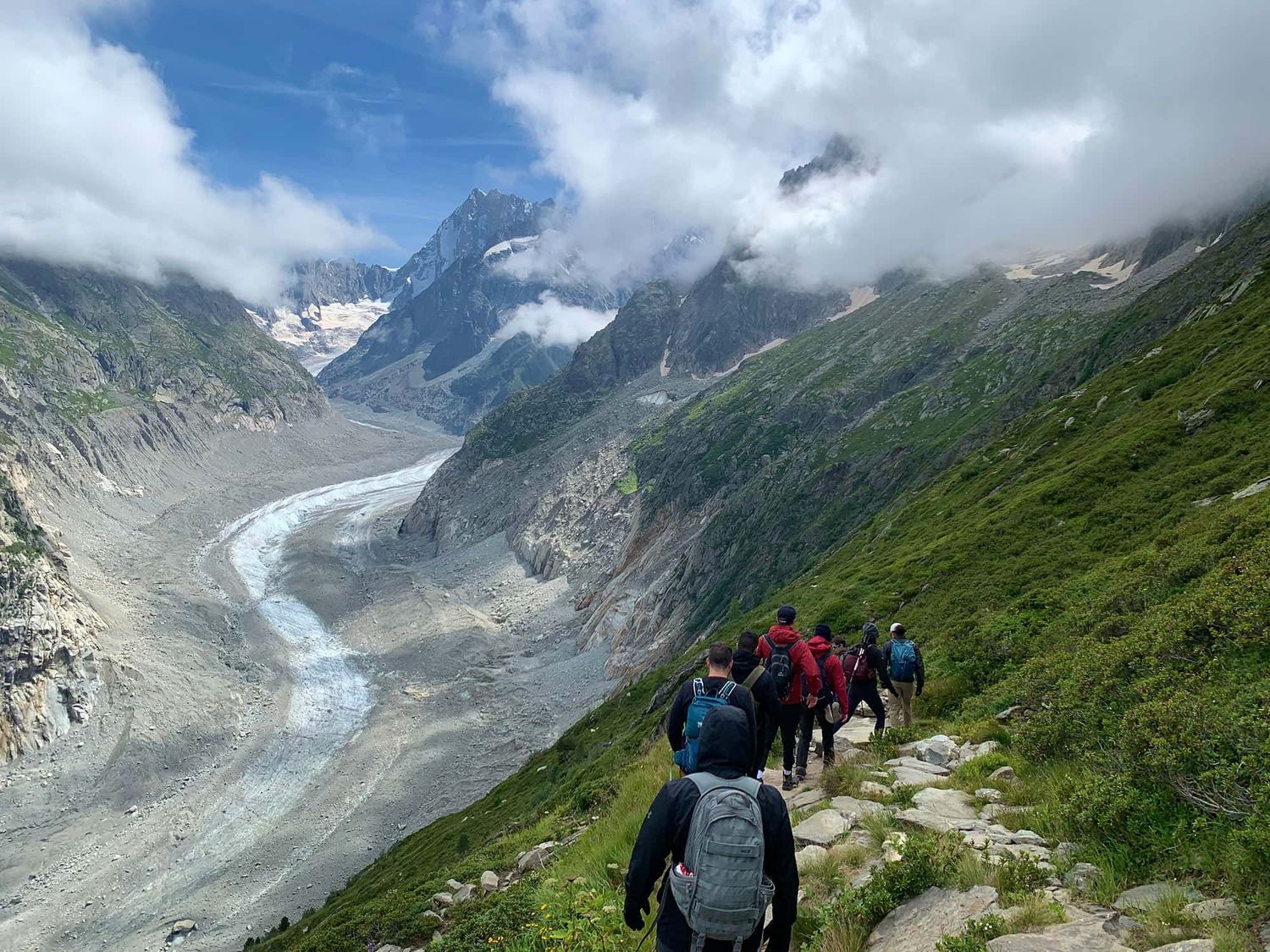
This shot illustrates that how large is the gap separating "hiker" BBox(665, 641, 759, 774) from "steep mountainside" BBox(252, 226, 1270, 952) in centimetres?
235

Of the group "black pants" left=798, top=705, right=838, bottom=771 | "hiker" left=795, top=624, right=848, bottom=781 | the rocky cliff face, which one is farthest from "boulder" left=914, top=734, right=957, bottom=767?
the rocky cliff face

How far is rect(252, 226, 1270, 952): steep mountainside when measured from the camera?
7.63 meters

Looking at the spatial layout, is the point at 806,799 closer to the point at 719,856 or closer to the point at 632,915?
the point at 632,915

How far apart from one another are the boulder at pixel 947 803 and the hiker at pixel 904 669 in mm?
5708

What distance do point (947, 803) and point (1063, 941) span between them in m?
4.68

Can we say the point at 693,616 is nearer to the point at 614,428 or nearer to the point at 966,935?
the point at 966,935

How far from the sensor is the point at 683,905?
18.7 ft

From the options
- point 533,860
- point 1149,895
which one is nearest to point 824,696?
point 1149,895

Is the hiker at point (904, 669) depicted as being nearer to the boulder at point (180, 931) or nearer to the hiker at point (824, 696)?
the hiker at point (824, 696)

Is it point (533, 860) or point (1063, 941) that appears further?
point (533, 860)

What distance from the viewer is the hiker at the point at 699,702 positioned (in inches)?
295

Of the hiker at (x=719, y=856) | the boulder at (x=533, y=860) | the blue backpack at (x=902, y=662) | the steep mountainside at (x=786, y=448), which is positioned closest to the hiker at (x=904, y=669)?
the blue backpack at (x=902, y=662)

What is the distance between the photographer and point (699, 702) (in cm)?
785

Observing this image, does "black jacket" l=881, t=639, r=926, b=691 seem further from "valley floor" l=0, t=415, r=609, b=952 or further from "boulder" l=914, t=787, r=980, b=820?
"valley floor" l=0, t=415, r=609, b=952
